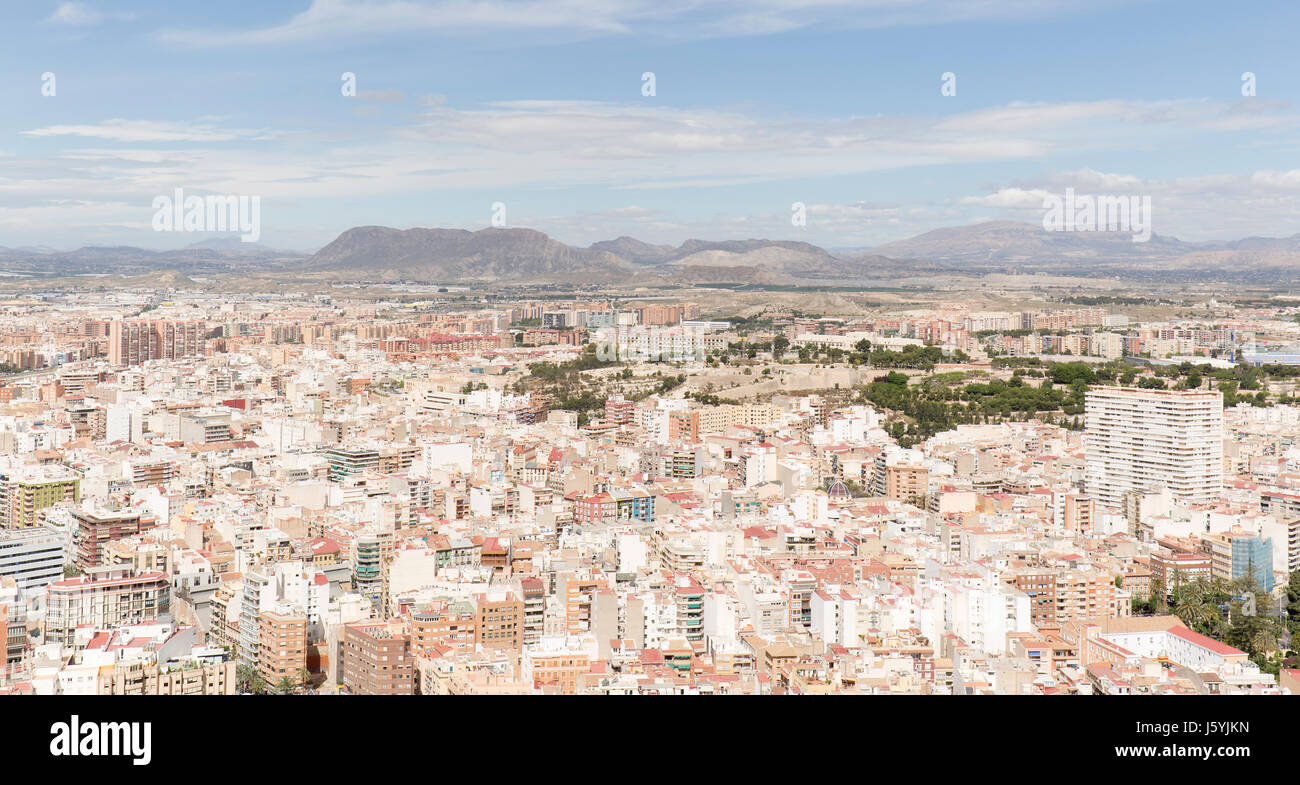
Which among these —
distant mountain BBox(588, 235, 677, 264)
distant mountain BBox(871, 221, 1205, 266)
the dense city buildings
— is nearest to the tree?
the dense city buildings

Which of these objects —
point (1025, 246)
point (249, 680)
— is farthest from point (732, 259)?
point (249, 680)

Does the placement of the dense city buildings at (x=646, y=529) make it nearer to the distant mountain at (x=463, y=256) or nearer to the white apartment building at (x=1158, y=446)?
the white apartment building at (x=1158, y=446)

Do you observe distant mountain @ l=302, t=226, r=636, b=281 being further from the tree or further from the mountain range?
the tree

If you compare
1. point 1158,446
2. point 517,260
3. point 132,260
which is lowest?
point 1158,446

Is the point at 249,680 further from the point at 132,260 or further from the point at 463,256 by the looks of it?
the point at 463,256

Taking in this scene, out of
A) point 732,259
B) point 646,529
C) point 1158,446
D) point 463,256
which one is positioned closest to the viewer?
point 646,529
